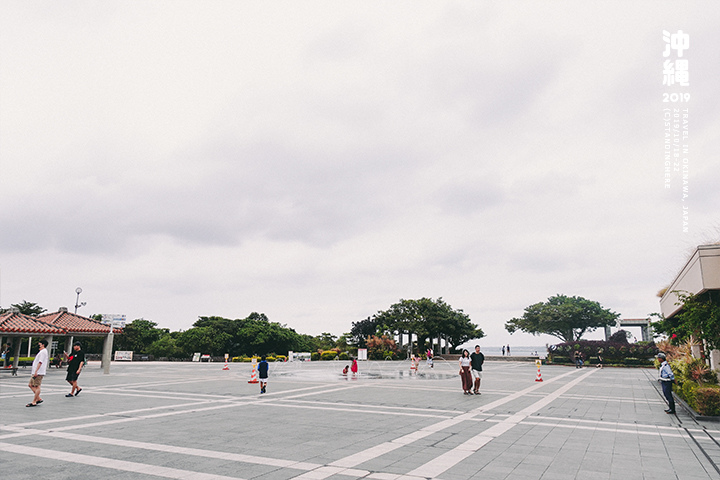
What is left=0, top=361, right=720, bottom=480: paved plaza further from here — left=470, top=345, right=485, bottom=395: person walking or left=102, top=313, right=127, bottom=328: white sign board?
left=102, top=313, right=127, bottom=328: white sign board

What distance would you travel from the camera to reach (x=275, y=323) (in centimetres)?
7225

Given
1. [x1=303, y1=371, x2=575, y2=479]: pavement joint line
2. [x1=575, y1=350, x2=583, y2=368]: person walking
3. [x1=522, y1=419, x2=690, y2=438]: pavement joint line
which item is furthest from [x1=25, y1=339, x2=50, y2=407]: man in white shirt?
[x1=575, y1=350, x2=583, y2=368]: person walking

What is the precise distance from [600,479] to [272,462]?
4.93 metres

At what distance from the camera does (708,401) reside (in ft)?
38.6

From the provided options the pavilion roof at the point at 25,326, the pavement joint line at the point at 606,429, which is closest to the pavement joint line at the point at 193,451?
the pavement joint line at the point at 606,429

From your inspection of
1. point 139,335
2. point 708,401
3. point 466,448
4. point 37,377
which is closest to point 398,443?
point 466,448

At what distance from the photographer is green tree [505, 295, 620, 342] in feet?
213

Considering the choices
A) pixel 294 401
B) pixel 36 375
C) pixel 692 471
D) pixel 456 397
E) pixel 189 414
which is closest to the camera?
pixel 692 471

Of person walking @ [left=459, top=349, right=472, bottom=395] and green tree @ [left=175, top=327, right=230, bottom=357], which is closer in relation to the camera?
person walking @ [left=459, top=349, right=472, bottom=395]

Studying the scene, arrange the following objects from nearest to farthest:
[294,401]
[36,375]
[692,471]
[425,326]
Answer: [692,471], [36,375], [294,401], [425,326]

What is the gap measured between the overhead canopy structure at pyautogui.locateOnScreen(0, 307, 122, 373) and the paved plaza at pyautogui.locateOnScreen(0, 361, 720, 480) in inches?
538

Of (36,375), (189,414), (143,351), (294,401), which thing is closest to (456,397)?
(294,401)

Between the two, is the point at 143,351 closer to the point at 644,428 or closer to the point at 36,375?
the point at 36,375

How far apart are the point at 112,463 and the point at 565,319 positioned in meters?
68.1
